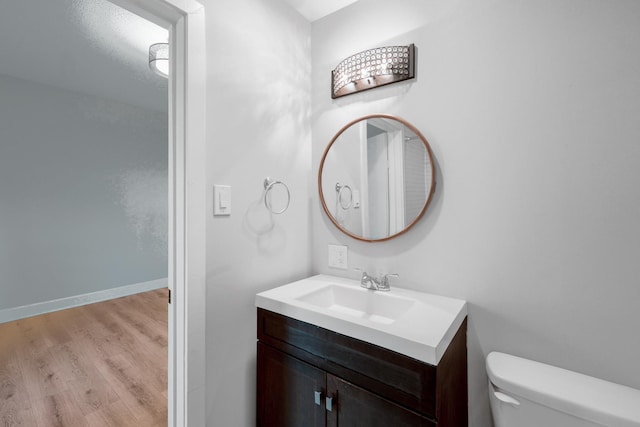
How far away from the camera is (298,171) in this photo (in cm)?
160

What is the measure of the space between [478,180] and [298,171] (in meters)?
0.88

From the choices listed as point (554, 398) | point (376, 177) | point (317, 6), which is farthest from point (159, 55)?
point (554, 398)

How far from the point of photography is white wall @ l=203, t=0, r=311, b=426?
119 cm

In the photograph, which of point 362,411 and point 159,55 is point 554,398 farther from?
point 159,55

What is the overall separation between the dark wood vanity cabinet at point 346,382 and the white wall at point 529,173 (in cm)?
26

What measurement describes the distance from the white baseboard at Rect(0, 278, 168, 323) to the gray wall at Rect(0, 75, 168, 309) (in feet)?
0.18

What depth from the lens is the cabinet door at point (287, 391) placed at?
108 centimetres

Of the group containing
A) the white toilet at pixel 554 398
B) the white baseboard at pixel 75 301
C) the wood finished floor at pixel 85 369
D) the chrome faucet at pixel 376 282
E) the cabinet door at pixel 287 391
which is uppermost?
the chrome faucet at pixel 376 282

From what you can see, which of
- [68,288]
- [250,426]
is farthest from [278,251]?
[68,288]

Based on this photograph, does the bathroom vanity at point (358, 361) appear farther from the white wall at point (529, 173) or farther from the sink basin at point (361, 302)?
the white wall at point (529, 173)

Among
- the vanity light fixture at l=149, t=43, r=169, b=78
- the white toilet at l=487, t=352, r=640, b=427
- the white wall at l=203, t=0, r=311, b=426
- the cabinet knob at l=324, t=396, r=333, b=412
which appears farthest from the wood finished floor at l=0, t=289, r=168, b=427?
the vanity light fixture at l=149, t=43, r=169, b=78

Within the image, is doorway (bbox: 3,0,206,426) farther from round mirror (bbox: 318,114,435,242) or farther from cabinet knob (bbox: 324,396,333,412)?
round mirror (bbox: 318,114,435,242)

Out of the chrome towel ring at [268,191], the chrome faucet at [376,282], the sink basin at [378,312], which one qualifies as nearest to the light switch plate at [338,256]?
the sink basin at [378,312]

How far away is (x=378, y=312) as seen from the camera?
1308mm
